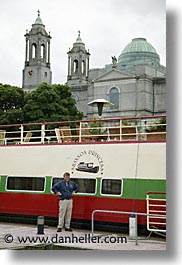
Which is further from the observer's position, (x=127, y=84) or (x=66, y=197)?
(x=127, y=84)

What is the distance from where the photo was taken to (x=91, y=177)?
8.81m

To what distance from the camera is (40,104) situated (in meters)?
25.7

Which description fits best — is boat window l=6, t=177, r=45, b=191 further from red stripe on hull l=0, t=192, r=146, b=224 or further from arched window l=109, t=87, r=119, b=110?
arched window l=109, t=87, r=119, b=110

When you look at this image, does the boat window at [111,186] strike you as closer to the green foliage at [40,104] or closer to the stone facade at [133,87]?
the green foliage at [40,104]

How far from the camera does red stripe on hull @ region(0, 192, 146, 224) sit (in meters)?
8.42

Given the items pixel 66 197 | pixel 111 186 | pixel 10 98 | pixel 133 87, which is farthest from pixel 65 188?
pixel 133 87

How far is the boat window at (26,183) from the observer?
31.0 ft

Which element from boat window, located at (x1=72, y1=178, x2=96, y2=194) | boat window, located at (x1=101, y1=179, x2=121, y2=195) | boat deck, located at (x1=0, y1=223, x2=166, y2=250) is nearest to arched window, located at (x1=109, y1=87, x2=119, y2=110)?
boat window, located at (x1=72, y1=178, x2=96, y2=194)

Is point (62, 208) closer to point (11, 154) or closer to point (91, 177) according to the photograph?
point (91, 177)

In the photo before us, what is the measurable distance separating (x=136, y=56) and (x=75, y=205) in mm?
29045

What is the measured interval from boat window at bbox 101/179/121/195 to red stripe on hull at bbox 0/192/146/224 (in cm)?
13

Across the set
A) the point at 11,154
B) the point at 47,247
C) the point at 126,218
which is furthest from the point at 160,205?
the point at 11,154

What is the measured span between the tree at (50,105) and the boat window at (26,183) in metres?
13.9

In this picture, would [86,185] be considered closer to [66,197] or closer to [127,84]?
[66,197]
